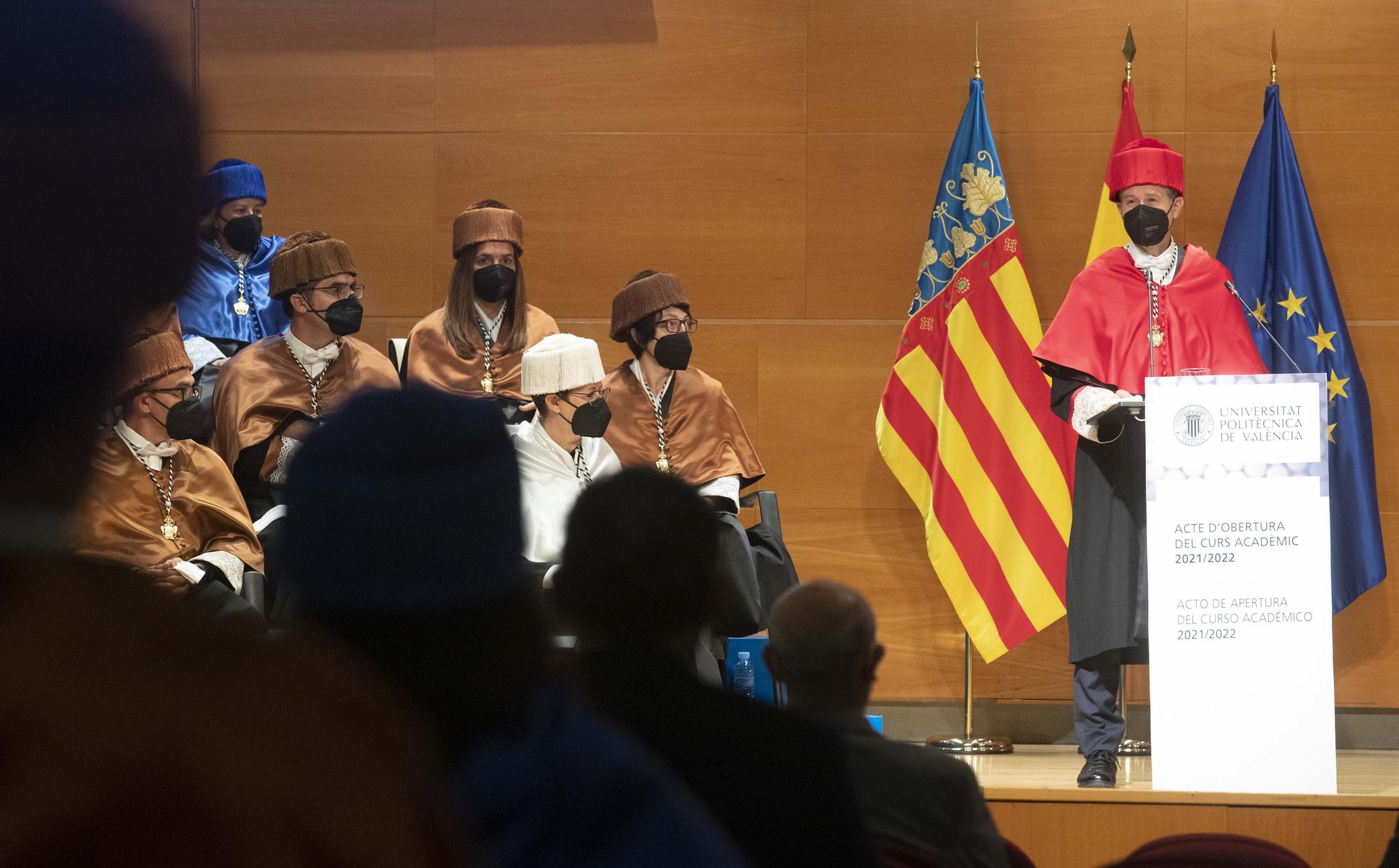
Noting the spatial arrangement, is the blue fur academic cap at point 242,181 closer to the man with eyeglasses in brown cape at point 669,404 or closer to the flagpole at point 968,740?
the man with eyeglasses in brown cape at point 669,404

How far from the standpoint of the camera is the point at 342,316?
5113mm

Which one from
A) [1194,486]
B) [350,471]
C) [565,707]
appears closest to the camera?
[565,707]

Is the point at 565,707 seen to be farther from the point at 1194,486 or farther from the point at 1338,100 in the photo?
the point at 1338,100

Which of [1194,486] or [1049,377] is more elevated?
[1049,377]

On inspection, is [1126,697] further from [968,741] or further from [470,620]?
[470,620]

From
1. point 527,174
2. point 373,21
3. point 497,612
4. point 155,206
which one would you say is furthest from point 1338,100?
point 155,206

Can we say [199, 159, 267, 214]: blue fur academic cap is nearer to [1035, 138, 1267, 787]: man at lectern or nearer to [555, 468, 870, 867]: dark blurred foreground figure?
[1035, 138, 1267, 787]: man at lectern

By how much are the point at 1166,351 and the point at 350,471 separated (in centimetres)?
421

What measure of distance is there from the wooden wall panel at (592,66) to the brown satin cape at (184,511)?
6.76 ft

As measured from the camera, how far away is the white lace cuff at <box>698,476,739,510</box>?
16.5 ft

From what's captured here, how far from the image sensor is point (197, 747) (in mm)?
308

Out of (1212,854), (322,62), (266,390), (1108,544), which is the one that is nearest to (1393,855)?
(1212,854)

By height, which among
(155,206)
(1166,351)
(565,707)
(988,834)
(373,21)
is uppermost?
(373,21)

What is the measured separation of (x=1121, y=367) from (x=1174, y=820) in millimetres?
1577
